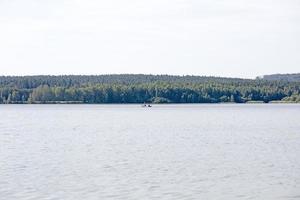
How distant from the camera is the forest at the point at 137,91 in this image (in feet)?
538

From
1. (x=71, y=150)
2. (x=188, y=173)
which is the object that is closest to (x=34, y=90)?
(x=71, y=150)

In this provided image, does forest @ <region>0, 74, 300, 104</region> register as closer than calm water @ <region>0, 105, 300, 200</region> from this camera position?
No

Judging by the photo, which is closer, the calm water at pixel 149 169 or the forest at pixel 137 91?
the calm water at pixel 149 169

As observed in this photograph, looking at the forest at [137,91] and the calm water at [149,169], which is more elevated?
the forest at [137,91]

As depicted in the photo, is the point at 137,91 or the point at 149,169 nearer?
the point at 149,169

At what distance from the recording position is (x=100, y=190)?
22328mm

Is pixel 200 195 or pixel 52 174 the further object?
pixel 52 174

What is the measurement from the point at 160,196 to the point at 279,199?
3.65 metres

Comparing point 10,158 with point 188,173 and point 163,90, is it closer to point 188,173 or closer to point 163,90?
point 188,173

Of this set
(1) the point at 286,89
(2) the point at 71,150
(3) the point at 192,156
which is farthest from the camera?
(1) the point at 286,89

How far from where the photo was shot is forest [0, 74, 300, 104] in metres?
164

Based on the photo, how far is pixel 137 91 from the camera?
163 metres

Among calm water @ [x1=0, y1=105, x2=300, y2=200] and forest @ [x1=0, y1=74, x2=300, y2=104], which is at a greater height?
forest @ [x1=0, y1=74, x2=300, y2=104]

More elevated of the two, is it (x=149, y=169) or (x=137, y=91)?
(x=137, y=91)
